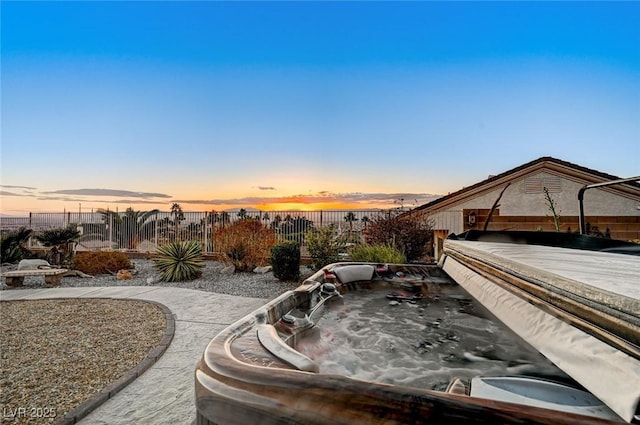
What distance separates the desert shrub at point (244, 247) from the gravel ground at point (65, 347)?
224cm

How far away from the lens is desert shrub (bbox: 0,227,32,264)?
9.41m

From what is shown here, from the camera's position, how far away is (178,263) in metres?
7.88

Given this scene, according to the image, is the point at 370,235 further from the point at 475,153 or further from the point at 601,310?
the point at 601,310

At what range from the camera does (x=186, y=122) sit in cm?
771

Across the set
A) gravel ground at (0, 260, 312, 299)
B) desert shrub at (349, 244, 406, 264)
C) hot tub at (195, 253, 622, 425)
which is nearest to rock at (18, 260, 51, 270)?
gravel ground at (0, 260, 312, 299)

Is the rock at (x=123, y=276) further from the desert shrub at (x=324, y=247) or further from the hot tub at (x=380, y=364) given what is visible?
the hot tub at (x=380, y=364)

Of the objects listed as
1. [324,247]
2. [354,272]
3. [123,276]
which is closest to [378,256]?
[324,247]

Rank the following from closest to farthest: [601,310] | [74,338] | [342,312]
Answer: [601,310], [342,312], [74,338]

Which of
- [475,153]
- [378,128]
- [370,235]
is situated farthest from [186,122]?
[475,153]

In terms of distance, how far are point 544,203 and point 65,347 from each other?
10348mm

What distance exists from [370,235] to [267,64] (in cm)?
469

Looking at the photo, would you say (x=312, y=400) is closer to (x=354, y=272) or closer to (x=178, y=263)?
(x=354, y=272)

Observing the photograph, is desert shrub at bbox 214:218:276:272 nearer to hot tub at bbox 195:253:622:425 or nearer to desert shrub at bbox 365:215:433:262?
desert shrub at bbox 365:215:433:262

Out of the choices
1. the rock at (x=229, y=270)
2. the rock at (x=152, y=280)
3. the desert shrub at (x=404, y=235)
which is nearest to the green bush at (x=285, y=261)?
the rock at (x=229, y=270)
